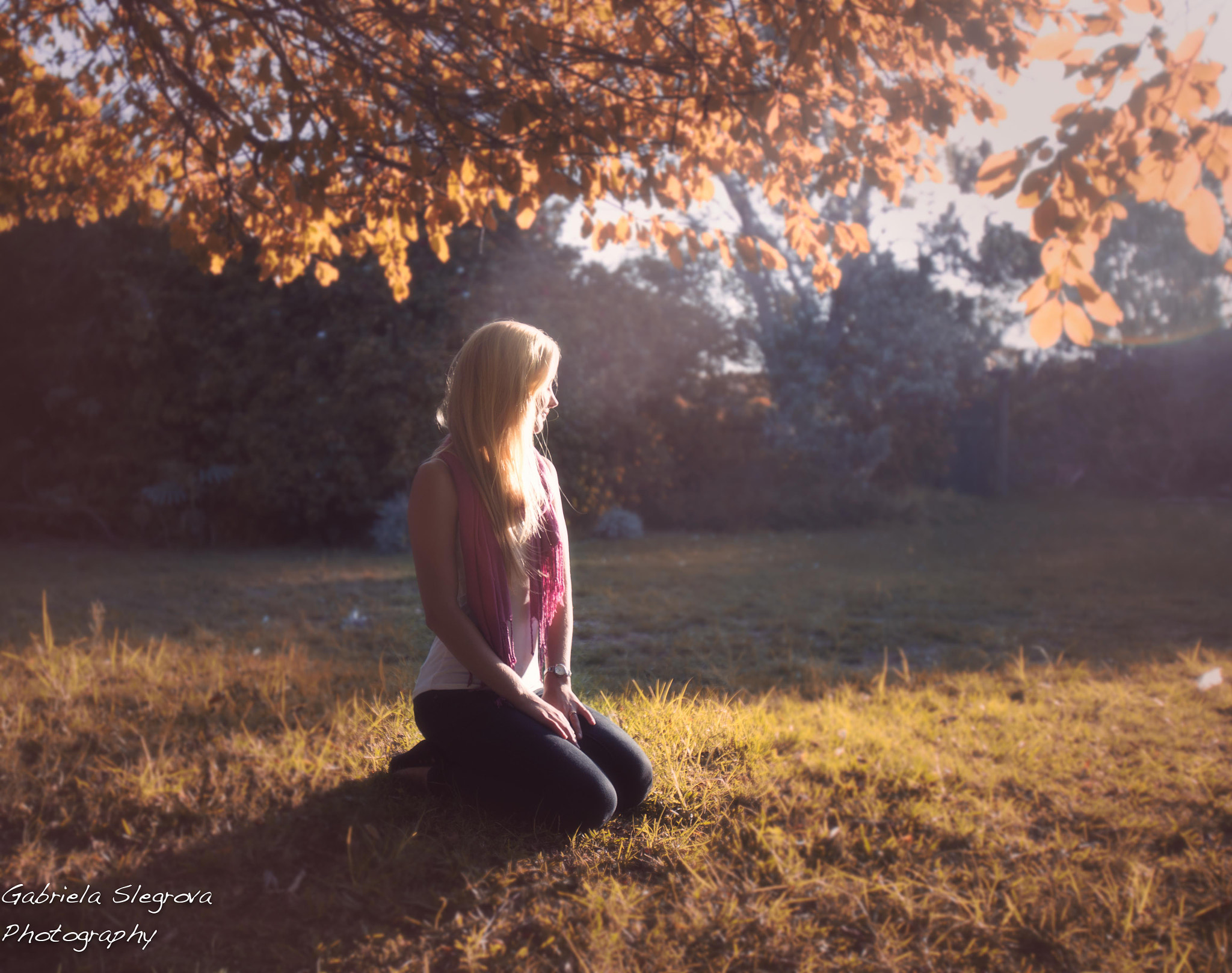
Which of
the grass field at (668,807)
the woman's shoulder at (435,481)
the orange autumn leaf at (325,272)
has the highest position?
the orange autumn leaf at (325,272)

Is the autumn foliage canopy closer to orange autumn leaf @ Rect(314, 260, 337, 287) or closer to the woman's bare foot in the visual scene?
orange autumn leaf @ Rect(314, 260, 337, 287)

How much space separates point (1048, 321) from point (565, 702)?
171 centimetres

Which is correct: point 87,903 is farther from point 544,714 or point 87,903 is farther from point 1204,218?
point 1204,218

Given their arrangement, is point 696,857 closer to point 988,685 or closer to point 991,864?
point 991,864

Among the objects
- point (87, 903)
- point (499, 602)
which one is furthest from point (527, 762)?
point (87, 903)

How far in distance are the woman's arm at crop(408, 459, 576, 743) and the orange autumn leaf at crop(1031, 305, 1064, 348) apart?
160 cm

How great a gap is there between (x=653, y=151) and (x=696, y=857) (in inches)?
112

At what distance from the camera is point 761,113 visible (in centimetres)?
325

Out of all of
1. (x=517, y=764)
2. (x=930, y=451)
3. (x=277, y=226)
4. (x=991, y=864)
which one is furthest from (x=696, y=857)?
(x=930, y=451)

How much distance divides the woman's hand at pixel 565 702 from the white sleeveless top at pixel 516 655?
0.04 metres

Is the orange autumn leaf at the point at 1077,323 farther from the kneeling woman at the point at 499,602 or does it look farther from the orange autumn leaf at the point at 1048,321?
the kneeling woman at the point at 499,602

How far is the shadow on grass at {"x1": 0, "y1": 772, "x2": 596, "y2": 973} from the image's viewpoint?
6.70 feet

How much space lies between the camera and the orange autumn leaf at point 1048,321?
1956 millimetres

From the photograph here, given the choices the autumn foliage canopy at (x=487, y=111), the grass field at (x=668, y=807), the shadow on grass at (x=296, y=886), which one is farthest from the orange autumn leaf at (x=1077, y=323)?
the shadow on grass at (x=296, y=886)
